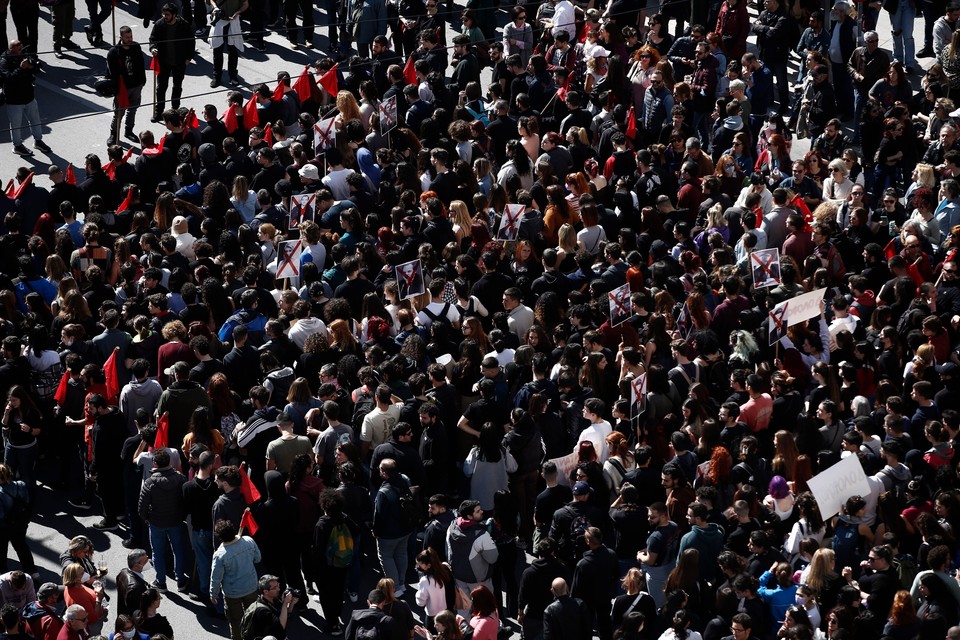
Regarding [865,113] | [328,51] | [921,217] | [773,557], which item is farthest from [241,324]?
[328,51]

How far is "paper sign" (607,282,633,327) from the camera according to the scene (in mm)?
14938

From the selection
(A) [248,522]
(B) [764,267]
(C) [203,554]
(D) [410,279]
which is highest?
(B) [764,267]

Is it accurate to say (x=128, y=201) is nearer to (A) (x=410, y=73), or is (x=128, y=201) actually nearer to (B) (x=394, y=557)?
(A) (x=410, y=73)

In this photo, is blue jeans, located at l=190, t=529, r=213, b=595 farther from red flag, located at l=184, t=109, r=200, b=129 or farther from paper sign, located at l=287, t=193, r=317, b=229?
red flag, located at l=184, t=109, r=200, b=129

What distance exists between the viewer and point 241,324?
15.1 metres

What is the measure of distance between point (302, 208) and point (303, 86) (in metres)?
3.69

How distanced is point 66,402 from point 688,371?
5.88 meters

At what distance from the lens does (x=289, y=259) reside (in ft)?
53.4

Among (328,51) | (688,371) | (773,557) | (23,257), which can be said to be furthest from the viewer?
(328,51)

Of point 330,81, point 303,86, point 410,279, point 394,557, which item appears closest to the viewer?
point 394,557

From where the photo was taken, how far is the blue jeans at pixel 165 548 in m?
13.6

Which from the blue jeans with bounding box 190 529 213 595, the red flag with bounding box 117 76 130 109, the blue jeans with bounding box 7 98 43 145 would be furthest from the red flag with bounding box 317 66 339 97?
the blue jeans with bounding box 190 529 213 595

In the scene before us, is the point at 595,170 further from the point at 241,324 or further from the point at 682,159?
the point at 241,324

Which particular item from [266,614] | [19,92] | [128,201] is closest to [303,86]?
[128,201]
